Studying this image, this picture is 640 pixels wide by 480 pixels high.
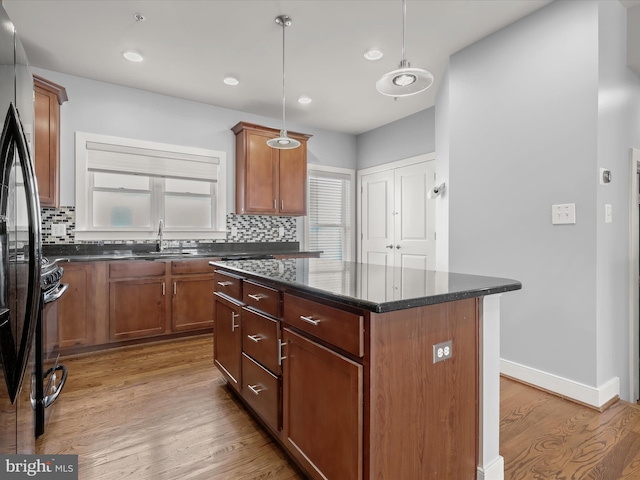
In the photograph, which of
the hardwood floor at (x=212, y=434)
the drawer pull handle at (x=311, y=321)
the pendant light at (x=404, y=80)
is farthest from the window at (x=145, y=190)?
the drawer pull handle at (x=311, y=321)

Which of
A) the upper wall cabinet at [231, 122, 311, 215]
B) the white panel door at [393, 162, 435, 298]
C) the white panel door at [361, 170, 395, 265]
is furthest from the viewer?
the white panel door at [361, 170, 395, 265]

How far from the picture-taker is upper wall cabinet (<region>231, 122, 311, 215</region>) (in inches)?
172

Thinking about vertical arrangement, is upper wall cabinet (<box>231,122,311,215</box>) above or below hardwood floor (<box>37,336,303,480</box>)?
above

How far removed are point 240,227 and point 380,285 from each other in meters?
3.46

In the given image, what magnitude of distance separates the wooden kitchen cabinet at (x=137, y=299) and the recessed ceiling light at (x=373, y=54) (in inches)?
110

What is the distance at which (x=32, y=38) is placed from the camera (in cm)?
289

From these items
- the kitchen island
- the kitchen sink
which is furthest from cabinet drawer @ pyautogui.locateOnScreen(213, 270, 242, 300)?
the kitchen sink

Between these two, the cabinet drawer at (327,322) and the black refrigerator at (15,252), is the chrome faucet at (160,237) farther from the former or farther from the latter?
the cabinet drawer at (327,322)

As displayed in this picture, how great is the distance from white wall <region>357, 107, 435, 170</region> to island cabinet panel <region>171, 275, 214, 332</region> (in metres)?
3.08

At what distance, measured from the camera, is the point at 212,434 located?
1914mm

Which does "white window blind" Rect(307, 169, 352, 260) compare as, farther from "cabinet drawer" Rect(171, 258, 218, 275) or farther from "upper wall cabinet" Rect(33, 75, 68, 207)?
"upper wall cabinet" Rect(33, 75, 68, 207)

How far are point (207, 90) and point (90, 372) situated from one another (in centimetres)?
302

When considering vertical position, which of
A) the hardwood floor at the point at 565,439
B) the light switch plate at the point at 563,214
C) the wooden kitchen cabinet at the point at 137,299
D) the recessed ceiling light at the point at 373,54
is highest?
the recessed ceiling light at the point at 373,54

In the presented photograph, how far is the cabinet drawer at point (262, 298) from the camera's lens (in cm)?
170
